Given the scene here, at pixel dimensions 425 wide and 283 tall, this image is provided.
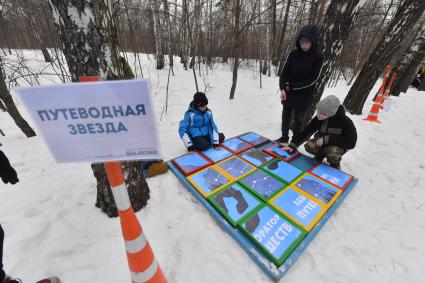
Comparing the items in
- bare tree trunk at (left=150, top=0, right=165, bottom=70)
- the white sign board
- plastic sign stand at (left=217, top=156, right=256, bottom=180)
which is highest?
bare tree trunk at (left=150, top=0, right=165, bottom=70)

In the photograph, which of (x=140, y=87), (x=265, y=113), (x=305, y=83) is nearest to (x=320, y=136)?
(x=305, y=83)

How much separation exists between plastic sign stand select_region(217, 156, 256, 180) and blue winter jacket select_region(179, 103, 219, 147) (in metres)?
0.48

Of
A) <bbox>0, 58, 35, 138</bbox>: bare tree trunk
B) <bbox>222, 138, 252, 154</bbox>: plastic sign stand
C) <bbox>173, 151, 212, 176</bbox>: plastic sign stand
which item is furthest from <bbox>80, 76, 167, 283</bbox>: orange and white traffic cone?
<bbox>0, 58, 35, 138</bbox>: bare tree trunk

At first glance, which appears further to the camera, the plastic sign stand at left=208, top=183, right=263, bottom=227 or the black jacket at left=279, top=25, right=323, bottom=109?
the black jacket at left=279, top=25, right=323, bottom=109

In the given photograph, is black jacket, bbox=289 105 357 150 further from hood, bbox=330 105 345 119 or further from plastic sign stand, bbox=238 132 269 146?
plastic sign stand, bbox=238 132 269 146

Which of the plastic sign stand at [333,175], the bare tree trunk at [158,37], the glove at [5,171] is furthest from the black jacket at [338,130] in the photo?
the bare tree trunk at [158,37]

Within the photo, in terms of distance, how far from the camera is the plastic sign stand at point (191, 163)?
2490 mm

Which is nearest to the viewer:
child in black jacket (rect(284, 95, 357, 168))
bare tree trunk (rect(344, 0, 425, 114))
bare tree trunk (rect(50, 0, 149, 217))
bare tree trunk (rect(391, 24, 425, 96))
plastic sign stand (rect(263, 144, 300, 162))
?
bare tree trunk (rect(50, 0, 149, 217))

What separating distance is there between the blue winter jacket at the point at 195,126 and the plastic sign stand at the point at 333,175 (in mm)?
1477

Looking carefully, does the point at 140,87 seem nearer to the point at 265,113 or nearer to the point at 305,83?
the point at 305,83

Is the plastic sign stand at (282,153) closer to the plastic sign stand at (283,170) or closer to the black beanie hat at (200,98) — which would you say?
the plastic sign stand at (283,170)

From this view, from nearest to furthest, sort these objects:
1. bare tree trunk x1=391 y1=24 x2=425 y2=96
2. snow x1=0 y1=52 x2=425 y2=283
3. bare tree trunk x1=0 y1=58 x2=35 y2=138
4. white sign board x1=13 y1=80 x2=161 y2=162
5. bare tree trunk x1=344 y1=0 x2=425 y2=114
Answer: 1. white sign board x1=13 y1=80 x2=161 y2=162
2. snow x1=0 y1=52 x2=425 y2=283
3. bare tree trunk x1=0 y1=58 x2=35 y2=138
4. bare tree trunk x1=344 y1=0 x2=425 y2=114
5. bare tree trunk x1=391 y1=24 x2=425 y2=96

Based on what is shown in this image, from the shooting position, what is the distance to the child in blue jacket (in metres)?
2.92

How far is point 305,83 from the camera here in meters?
2.74
